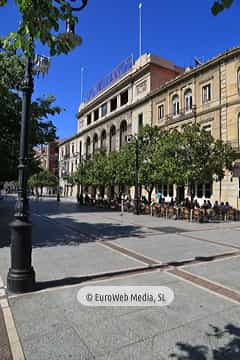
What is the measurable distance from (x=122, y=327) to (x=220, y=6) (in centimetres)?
405

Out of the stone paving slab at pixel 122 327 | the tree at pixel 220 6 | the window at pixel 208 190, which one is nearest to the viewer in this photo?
the tree at pixel 220 6

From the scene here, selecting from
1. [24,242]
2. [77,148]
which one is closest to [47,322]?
[24,242]

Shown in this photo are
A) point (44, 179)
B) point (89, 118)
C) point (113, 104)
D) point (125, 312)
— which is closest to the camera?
point (125, 312)

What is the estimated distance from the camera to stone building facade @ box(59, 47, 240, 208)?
1007 inches

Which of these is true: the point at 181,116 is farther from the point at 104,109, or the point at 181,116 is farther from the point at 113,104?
the point at 104,109

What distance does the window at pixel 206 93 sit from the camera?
93.5ft

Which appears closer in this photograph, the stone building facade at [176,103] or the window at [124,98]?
the stone building facade at [176,103]

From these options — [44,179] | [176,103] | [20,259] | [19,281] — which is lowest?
[19,281]

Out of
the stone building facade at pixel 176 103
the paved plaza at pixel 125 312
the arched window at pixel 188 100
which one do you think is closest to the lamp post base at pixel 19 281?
the paved plaza at pixel 125 312

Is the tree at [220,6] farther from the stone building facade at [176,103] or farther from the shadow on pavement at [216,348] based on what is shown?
the stone building facade at [176,103]

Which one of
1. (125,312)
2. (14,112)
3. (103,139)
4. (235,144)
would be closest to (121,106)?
(103,139)

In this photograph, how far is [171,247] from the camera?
953 cm

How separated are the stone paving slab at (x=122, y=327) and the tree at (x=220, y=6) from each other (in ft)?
12.4

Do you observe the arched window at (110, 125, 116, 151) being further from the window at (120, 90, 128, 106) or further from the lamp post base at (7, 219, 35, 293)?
the lamp post base at (7, 219, 35, 293)
